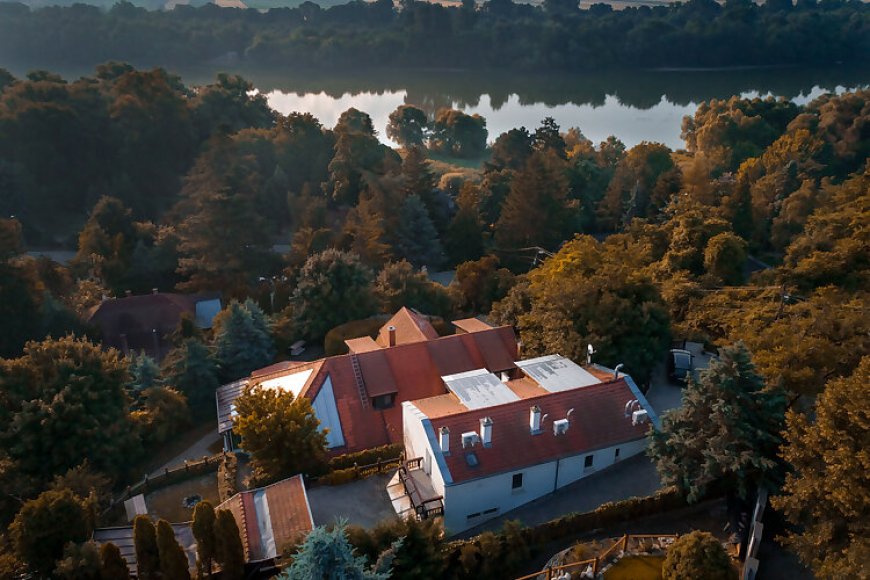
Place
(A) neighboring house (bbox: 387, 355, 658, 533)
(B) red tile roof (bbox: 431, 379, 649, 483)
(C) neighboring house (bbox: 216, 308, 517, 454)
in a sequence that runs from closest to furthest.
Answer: (A) neighboring house (bbox: 387, 355, 658, 533) → (B) red tile roof (bbox: 431, 379, 649, 483) → (C) neighboring house (bbox: 216, 308, 517, 454)

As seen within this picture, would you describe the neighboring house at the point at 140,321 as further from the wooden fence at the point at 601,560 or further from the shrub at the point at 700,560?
the shrub at the point at 700,560

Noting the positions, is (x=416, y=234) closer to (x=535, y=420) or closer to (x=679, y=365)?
(x=679, y=365)

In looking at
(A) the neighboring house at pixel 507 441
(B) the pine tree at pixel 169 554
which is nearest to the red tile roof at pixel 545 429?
(A) the neighboring house at pixel 507 441

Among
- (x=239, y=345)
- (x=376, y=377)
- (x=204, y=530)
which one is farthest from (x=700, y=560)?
(x=239, y=345)

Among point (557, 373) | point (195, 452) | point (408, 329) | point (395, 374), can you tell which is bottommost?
point (195, 452)

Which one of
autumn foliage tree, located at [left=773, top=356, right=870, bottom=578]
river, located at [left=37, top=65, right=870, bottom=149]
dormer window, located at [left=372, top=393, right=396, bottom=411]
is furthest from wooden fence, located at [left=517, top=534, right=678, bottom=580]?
river, located at [left=37, top=65, right=870, bottom=149]

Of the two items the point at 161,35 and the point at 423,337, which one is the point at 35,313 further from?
the point at 161,35

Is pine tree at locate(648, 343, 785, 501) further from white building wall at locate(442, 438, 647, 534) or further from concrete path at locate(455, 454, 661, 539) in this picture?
white building wall at locate(442, 438, 647, 534)
